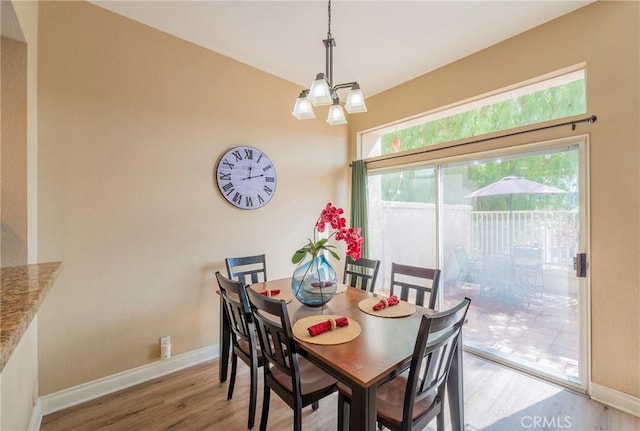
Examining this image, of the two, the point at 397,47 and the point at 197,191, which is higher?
the point at 397,47

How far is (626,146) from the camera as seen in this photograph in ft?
6.50

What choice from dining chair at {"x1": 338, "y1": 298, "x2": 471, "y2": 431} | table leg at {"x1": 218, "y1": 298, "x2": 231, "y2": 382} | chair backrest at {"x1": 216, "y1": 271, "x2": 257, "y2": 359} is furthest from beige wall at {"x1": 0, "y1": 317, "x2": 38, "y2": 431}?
dining chair at {"x1": 338, "y1": 298, "x2": 471, "y2": 431}

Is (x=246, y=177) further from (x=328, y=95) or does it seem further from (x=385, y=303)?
(x=385, y=303)

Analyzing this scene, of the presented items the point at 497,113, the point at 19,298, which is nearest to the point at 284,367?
the point at 19,298

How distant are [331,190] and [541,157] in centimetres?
225

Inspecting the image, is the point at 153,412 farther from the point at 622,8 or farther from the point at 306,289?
the point at 622,8

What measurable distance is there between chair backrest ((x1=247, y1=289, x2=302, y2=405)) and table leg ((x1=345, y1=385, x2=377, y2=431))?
377 millimetres

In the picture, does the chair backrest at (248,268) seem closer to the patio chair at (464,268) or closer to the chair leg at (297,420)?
the chair leg at (297,420)

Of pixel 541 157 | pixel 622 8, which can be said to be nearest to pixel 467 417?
pixel 541 157

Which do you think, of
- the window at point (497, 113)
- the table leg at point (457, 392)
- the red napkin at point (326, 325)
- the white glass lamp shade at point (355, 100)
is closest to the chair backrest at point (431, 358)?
the table leg at point (457, 392)

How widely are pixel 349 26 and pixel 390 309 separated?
7.62 ft

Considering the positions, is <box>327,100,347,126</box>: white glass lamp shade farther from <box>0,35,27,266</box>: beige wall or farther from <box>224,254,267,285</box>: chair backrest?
<box>0,35,27,266</box>: beige wall

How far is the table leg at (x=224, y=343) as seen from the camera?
2.24m

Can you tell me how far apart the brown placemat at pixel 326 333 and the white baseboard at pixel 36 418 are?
5.84 feet
